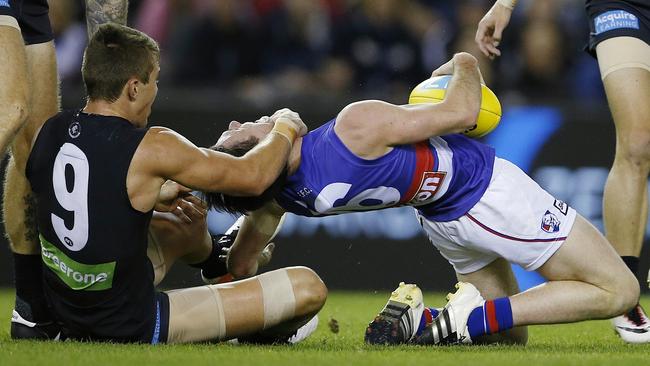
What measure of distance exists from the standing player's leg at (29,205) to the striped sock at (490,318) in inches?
84.1

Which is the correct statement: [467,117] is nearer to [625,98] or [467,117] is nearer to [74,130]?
[625,98]

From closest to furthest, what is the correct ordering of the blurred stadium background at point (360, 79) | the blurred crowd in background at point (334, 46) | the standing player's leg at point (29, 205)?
the standing player's leg at point (29, 205) → the blurred stadium background at point (360, 79) → the blurred crowd in background at point (334, 46)

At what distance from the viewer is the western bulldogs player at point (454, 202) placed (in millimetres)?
5555

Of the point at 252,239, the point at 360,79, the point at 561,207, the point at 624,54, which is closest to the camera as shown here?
Result: the point at 561,207

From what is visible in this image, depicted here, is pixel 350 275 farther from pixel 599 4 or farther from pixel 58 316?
pixel 58 316

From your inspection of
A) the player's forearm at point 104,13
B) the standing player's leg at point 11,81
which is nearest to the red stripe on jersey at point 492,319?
the standing player's leg at point 11,81

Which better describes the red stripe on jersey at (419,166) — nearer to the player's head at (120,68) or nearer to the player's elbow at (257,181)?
the player's elbow at (257,181)

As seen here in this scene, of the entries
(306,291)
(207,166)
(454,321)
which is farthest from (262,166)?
(454,321)

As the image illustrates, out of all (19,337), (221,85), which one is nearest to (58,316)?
(19,337)

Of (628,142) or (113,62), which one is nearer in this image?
(113,62)

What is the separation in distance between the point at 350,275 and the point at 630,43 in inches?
168

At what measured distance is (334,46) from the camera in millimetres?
12242

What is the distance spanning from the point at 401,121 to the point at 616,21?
2042mm

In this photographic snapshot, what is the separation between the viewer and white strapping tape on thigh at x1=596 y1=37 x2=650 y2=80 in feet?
22.1
